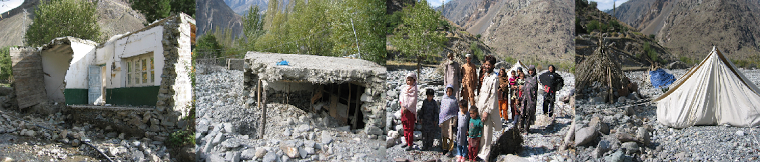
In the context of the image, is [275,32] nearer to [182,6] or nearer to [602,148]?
[602,148]

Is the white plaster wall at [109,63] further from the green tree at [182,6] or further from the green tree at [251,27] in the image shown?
the green tree at [251,27]

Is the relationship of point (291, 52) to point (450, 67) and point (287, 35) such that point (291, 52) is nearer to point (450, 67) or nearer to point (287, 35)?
point (287, 35)

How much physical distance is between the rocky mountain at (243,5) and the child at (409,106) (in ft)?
6.03

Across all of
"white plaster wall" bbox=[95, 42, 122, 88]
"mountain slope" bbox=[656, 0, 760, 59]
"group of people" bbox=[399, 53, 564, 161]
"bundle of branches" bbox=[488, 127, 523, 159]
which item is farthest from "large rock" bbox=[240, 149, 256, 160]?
"white plaster wall" bbox=[95, 42, 122, 88]

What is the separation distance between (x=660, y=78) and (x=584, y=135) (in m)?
1.37

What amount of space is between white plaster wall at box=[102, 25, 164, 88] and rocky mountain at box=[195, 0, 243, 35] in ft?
11.5

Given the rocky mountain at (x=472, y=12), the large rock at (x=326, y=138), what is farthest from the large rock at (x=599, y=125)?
the large rock at (x=326, y=138)

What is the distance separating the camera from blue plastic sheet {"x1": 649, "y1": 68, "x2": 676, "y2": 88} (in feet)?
13.5

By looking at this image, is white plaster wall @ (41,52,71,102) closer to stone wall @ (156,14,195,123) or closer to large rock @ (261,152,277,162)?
stone wall @ (156,14,195,123)

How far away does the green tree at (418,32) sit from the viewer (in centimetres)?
366

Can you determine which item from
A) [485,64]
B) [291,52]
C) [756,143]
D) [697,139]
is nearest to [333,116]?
[291,52]

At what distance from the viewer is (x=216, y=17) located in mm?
3807

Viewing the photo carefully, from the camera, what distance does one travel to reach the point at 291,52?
3496 mm

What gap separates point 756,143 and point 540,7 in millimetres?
2527
